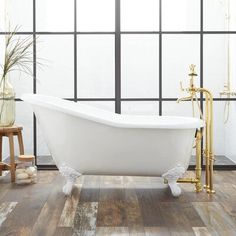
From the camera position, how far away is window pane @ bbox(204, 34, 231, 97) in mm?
4594

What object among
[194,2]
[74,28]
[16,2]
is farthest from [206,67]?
[16,2]

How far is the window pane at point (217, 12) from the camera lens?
4574mm

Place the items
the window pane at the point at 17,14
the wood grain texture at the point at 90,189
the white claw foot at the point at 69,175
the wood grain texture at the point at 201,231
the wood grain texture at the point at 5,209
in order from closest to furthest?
the wood grain texture at the point at 201,231 → the wood grain texture at the point at 5,209 → the wood grain texture at the point at 90,189 → the white claw foot at the point at 69,175 → the window pane at the point at 17,14

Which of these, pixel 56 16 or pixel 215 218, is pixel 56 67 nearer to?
pixel 56 16

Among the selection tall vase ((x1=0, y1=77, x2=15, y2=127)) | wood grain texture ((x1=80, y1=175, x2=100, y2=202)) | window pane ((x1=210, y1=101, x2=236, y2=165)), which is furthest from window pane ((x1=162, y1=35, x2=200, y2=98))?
tall vase ((x1=0, y1=77, x2=15, y2=127))

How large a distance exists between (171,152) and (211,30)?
167 centimetres

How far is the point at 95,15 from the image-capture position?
4.62m

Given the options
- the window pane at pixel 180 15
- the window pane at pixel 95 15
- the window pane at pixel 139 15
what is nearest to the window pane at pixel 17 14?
the window pane at pixel 95 15

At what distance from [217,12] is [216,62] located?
1.58 ft

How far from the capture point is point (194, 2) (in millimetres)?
4582

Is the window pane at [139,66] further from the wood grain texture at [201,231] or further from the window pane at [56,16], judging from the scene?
the wood grain texture at [201,231]

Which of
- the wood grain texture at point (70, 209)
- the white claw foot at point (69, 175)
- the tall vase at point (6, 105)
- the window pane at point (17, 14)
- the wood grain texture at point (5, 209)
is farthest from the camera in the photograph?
the window pane at point (17, 14)

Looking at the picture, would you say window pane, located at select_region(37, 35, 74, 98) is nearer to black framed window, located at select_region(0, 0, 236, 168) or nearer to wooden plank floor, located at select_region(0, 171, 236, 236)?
black framed window, located at select_region(0, 0, 236, 168)

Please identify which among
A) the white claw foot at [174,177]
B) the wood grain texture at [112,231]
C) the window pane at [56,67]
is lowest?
the wood grain texture at [112,231]
